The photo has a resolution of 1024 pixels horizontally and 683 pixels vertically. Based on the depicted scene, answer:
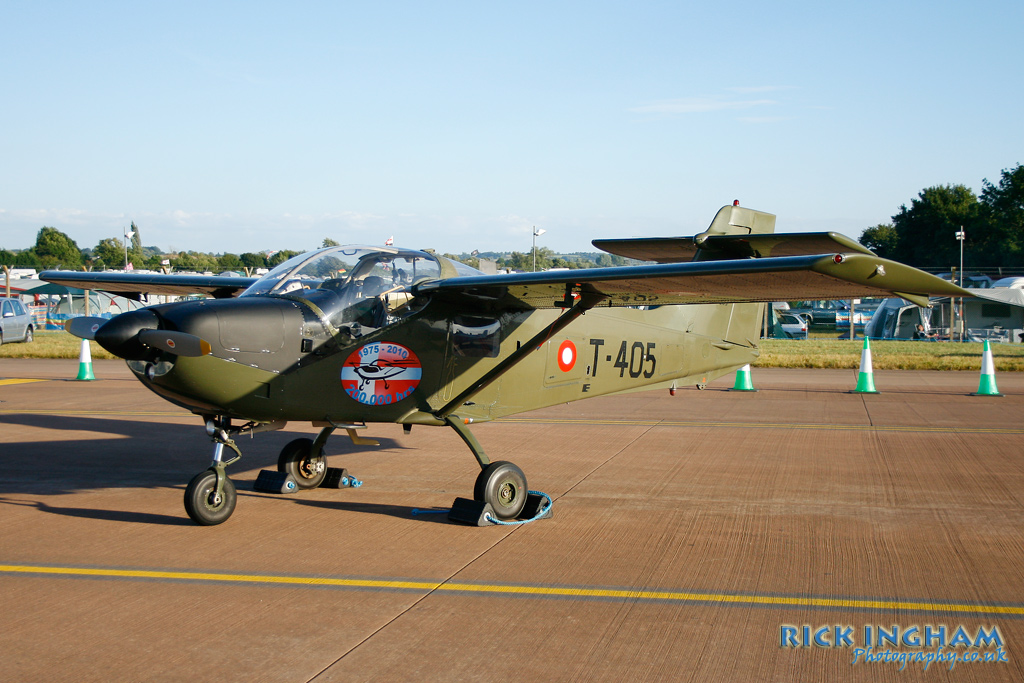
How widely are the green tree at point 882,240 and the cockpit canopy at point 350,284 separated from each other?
292 feet

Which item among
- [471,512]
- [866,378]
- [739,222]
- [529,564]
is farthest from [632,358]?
[866,378]

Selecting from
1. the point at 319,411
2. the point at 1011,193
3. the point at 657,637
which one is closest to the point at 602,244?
the point at 319,411

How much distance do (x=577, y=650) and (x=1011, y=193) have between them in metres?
87.9

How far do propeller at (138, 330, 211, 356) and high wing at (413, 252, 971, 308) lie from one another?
188 centimetres

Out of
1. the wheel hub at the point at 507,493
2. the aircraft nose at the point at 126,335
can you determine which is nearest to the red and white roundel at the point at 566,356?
the wheel hub at the point at 507,493

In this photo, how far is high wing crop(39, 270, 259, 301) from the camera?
9102mm

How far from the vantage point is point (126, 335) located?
5.47m

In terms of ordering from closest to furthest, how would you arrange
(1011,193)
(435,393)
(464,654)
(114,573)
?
(464,654) < (114,573) < (435,393) < (1011,193)

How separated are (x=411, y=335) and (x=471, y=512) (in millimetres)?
1548

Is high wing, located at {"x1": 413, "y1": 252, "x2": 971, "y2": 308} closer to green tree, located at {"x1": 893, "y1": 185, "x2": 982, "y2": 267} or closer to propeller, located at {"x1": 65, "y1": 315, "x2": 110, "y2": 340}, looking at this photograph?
propeller, located at {"x1": 65, "y1": 315, "x2": 110, "y2": 340}

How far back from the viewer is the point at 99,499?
7.38 m

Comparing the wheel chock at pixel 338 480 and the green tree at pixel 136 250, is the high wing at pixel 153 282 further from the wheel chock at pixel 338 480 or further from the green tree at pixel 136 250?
the green tree at pixel 136 250

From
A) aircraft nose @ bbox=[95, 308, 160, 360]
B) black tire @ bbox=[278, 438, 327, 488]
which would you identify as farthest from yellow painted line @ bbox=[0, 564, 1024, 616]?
black tire @ bbox=[278, 438, 327, 488]

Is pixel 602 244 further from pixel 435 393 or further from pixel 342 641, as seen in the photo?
pixel 342 641
